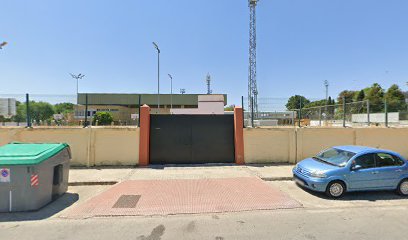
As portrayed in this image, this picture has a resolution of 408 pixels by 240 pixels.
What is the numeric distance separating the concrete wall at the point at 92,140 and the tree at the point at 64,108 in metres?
1.04

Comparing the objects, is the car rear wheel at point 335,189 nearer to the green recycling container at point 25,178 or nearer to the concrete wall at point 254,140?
the concrete wall at point 254,140

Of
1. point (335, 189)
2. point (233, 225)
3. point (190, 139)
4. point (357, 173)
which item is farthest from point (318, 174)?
point (190, 139)

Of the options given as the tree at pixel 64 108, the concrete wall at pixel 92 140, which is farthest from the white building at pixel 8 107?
the tree at pixel 64 108

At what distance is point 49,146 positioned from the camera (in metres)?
6.07

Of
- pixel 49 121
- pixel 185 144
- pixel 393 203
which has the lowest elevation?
pixel 393 203

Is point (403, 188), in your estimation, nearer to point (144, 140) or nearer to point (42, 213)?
point (144, 140)

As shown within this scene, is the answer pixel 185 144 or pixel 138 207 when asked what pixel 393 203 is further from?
pixel 185 144

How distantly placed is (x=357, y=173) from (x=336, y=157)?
2.48 ft

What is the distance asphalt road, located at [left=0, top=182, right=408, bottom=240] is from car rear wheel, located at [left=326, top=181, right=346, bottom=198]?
51 cm

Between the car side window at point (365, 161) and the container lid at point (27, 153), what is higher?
the container lid at point (27, 153)

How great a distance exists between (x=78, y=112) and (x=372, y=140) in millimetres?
12940

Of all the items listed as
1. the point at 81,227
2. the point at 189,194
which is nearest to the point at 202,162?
the point at 189,194

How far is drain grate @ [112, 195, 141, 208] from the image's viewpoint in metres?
5.68

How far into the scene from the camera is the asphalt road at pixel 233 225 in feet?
13.9
